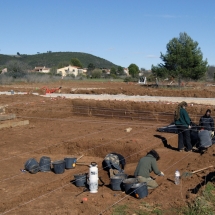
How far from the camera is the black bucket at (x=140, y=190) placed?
24.2 feet

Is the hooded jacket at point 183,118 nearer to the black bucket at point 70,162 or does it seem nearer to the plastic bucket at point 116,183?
the black bucket at point 70,162

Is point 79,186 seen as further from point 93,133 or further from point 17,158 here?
point 93,133

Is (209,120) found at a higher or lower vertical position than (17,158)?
higher

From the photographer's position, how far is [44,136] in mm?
15211

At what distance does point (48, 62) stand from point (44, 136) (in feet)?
534

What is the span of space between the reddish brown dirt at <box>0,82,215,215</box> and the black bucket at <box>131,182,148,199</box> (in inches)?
5.2

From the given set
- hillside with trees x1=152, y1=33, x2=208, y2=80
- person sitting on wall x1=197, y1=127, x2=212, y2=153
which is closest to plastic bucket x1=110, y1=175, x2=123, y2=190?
person sitting on wall x1=197, y1=127, x2=212, y2=153

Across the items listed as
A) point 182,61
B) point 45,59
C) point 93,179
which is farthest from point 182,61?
point 45,59

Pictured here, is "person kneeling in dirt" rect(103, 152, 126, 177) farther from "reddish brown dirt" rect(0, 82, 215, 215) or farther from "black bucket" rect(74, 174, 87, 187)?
"black bucket" rect(74, 174, 87, 187)

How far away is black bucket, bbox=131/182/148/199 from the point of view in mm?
7391

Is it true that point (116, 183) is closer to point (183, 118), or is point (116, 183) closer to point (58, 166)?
point (58, 166)

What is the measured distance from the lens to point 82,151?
A: 13320mm

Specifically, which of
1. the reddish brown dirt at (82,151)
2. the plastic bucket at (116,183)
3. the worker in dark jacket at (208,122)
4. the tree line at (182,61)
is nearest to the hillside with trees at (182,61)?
the tree line at (182,61)

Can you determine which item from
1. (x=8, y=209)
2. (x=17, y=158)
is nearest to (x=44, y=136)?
(x=17, y=158)
